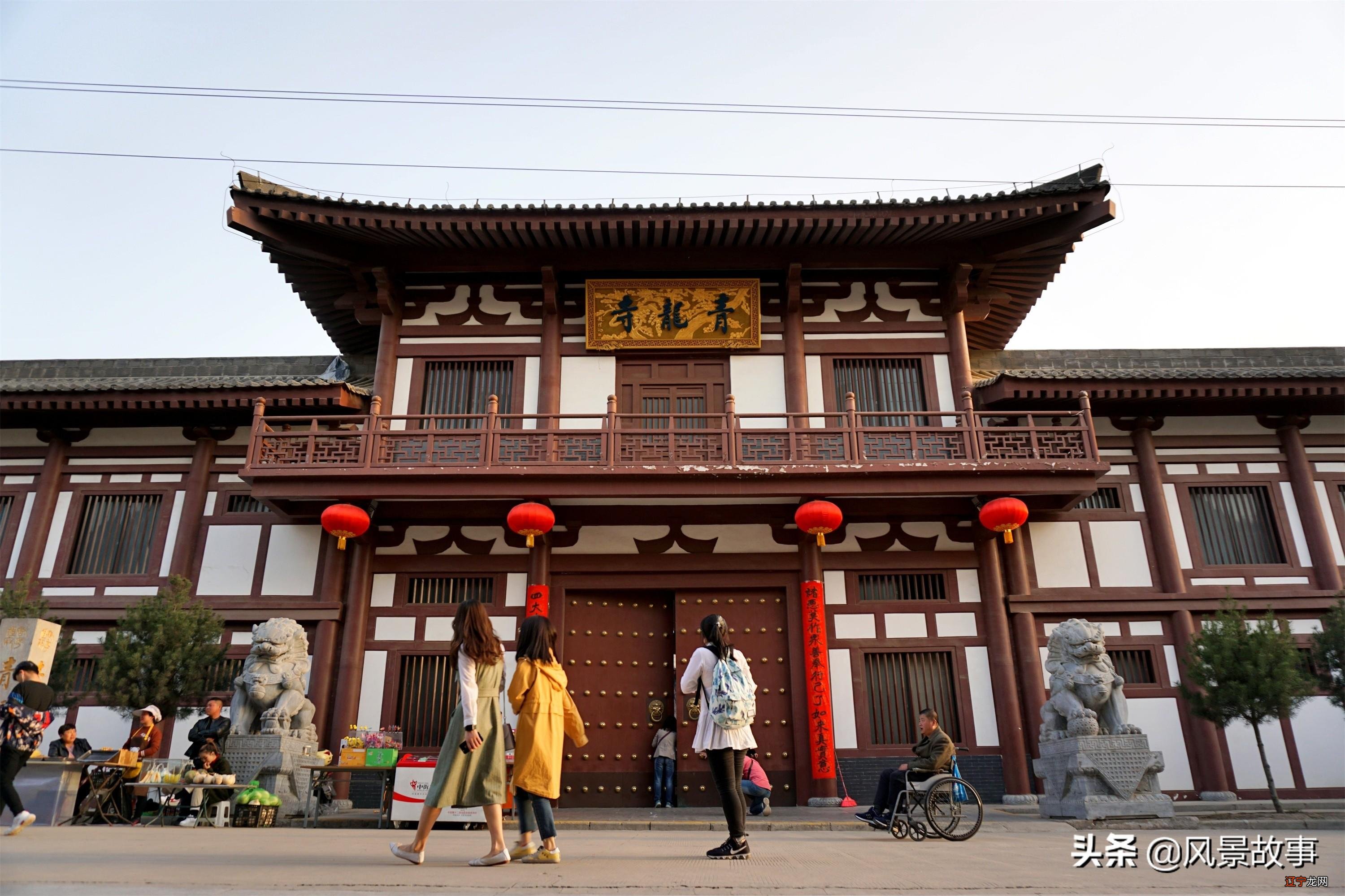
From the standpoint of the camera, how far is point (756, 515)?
1362cm

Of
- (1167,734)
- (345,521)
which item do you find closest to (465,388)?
(345,521)

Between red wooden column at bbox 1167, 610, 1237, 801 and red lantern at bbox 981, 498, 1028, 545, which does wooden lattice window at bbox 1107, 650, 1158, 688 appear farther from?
red lantern at bbox 981, 498, 1028, 545

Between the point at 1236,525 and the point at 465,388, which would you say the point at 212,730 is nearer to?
the point at 465,388

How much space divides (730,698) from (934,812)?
2835 mm

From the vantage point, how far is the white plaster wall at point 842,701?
12.6m

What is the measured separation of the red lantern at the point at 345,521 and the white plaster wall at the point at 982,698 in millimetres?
8856

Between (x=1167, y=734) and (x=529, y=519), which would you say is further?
(x=1167, y=734)

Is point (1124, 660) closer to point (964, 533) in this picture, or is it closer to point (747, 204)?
point (964, 533)

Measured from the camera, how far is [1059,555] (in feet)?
45.2

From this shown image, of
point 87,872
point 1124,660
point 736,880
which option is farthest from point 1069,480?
point 87,872

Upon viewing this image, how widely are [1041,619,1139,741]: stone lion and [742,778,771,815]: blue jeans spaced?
3.42 metres

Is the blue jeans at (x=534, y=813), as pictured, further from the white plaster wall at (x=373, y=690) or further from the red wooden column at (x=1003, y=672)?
the red wooden column at (x=1003, y=672)

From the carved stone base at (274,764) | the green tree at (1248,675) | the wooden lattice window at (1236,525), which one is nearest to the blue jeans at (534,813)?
the carved stone base at (274,764)

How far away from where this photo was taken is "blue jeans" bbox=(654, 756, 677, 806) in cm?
1237
